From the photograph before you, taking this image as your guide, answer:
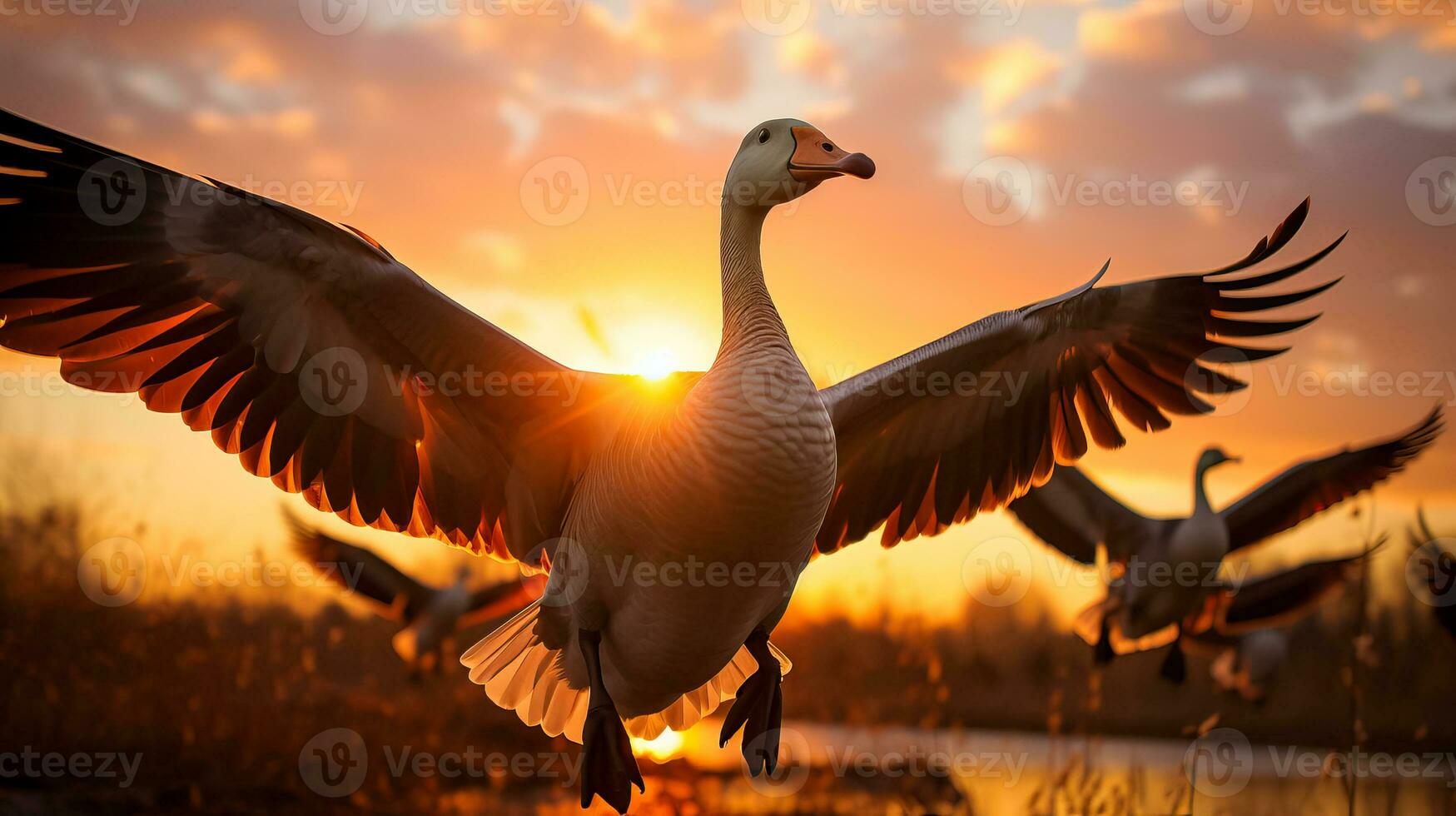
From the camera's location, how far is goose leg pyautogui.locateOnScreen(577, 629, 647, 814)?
254 cm

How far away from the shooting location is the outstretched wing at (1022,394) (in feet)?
11.1

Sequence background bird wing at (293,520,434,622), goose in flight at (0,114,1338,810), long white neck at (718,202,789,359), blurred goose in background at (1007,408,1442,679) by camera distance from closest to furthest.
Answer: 1. goose in flight at (0,114,1338,810)
2. long white neck at (718,202,789,359)
3. blurred goose in background at (1007,408,1442,679)
4. background bird wing at (293,520,434,622)

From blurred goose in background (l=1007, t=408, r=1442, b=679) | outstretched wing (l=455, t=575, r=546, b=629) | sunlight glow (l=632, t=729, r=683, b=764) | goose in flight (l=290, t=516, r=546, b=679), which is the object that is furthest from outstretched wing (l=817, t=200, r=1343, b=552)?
outstretched wing (l=455, t=575, r=546, b=629)

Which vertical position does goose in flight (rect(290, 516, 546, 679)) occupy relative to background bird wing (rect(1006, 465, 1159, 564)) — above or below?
below

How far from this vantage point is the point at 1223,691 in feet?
34.3

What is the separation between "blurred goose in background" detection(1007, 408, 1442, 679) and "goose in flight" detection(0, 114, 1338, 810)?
3475mm

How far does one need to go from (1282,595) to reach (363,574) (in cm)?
849

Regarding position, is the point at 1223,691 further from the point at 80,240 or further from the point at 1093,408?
the point at 80,240

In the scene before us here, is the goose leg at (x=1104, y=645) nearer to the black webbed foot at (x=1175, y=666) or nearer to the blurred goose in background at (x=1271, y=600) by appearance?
the blurred goose in background at (x=1271, y=600)

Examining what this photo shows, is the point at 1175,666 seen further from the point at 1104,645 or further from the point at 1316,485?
the point at 1316,485

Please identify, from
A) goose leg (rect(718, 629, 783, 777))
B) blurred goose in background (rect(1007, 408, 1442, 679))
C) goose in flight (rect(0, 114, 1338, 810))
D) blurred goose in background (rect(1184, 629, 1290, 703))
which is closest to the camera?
goose in flight (rect(0, 114, 1338, 810))

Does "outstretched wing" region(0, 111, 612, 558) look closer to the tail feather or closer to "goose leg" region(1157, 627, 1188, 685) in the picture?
the tail feather

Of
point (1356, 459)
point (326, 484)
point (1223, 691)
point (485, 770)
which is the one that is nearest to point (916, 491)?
point (326, 484)

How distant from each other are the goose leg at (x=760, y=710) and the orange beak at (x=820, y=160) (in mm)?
1473
